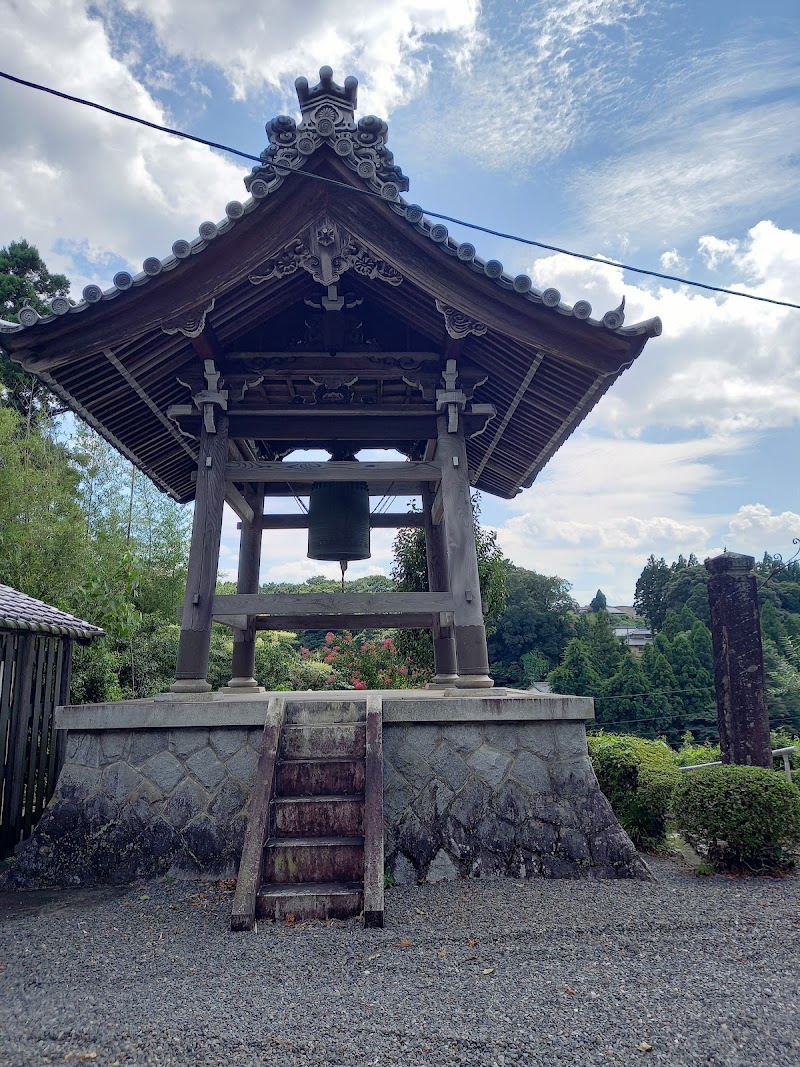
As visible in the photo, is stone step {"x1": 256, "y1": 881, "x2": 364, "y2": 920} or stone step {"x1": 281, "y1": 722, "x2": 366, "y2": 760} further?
stone step {"x1": 281, "y1": 722, "x2": 366, "y2": 760}

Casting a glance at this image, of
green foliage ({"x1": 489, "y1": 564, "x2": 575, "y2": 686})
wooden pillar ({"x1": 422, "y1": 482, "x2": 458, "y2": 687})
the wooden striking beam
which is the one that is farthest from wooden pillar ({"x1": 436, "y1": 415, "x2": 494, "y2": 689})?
green foliage ({"x1": 489, "y1": 564, "x2": 575, "y2": 686})

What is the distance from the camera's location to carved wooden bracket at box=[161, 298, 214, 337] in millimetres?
5086

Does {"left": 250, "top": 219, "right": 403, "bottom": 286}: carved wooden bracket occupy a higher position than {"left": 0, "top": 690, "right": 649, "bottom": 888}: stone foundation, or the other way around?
{"left": 250, "top": 219, "right": 403, "bottom": 286}: carved wooden bracket

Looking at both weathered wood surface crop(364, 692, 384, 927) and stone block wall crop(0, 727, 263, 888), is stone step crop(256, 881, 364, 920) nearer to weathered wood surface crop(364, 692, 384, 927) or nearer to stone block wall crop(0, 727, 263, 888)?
weathered wood surface crop(364, 692, 384, 927)

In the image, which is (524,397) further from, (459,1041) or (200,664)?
(459,1041)

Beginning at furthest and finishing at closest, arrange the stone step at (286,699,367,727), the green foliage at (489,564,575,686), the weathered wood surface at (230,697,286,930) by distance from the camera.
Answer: the green foliage at (489,564,575,686), the stone step at (286,699,367,727), the weathered wood surface at (230,697,286,930)

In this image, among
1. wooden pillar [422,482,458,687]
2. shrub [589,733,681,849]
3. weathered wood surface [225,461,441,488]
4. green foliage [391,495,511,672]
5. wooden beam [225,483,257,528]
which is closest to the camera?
weathered wood surface [225,461,441,488]

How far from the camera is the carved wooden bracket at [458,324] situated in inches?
205

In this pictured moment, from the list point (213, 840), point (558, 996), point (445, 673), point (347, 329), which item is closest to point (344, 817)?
point (213, 840)

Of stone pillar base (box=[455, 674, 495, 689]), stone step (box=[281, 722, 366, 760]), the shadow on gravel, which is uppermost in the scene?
stone pillar base (box=[455, 674, 495, 689])

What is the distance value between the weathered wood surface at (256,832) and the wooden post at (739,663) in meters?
4.73

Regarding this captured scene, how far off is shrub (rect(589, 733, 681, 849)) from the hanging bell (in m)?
3.50

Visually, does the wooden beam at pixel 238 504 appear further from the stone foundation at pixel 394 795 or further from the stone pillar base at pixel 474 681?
the stone pillar base at pixel 474 681

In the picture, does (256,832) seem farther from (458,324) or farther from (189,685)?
(458,324)
